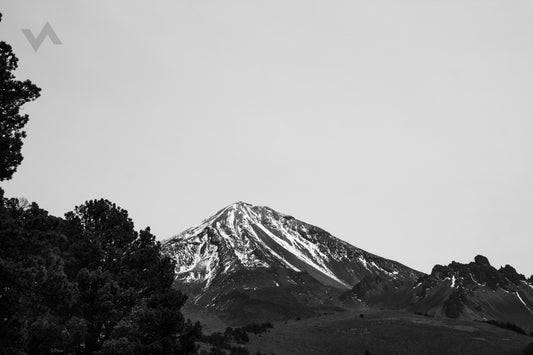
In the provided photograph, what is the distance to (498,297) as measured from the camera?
19975 cm

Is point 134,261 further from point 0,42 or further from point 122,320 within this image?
point 0,42

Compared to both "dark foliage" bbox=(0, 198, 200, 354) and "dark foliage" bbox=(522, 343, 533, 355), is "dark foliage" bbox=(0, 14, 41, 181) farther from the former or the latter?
"dark foliage" bbox=(522, 343, 533, 355)

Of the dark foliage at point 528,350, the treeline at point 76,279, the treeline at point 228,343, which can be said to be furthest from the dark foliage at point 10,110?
the dark foliage at point 528,350

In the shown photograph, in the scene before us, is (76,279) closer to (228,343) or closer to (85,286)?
(85,286)

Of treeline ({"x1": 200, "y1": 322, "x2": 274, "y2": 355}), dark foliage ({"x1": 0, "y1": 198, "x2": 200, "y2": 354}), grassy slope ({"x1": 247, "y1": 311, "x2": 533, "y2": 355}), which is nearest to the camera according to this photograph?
dark foliage ({"x1": 0, "y1": 198, "x2": 200, "y2": 354})

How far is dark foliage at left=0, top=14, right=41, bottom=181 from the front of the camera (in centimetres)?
1714

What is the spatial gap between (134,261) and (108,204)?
3.38 metres

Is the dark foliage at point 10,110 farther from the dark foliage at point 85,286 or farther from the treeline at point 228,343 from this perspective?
the treeline at point 228,343

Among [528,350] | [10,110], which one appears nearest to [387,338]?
[528,350]

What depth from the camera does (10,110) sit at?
17.5m

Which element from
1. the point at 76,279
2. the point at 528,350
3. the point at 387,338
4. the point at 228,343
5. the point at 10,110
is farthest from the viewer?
the point at 387,338

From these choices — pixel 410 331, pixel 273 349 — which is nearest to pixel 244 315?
pixel 410 331

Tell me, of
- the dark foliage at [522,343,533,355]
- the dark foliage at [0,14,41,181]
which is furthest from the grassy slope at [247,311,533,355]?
the dark foliage at [0,14,41,181]

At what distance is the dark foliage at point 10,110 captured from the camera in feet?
56.2
